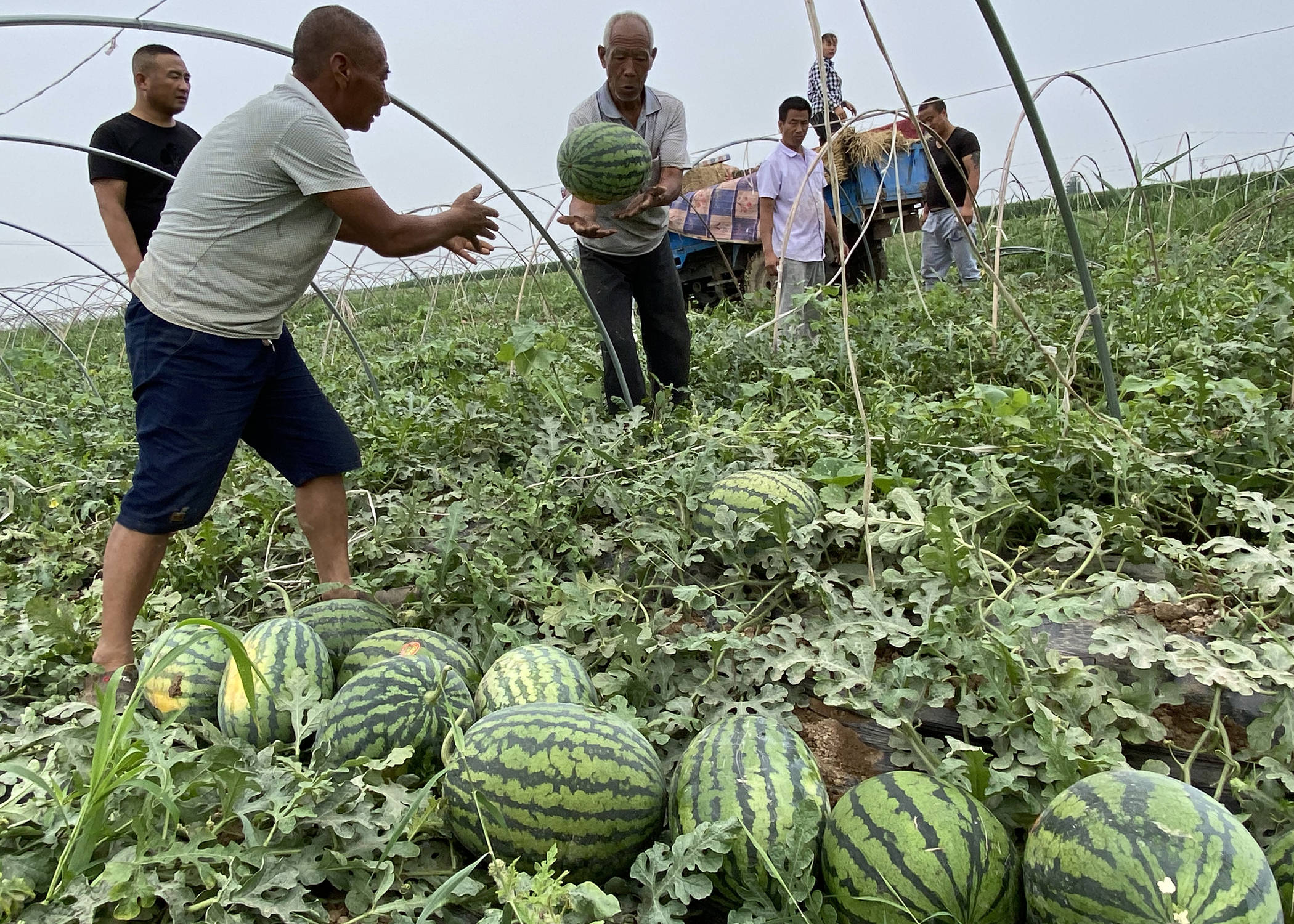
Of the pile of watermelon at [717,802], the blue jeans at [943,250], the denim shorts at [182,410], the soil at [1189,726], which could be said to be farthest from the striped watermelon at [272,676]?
the blue jeans at [943,250]

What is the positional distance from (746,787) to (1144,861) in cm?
63

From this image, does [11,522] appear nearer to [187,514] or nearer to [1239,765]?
[187,514]

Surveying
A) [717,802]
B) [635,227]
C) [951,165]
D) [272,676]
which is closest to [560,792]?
[717,802]

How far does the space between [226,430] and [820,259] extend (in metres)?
5.11

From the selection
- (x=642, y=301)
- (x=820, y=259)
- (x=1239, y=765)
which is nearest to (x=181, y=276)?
(x=642, y=301)

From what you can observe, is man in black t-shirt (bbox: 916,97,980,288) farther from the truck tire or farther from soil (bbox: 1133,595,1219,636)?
soil (bbox: 1133,595,1219,636)

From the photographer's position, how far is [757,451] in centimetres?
309

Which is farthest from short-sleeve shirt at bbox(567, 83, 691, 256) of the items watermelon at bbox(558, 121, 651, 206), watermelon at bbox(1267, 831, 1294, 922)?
watermelon at bbox(1267, 831, 1294, 922)

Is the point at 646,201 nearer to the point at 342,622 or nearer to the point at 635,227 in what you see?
the point at 635,227

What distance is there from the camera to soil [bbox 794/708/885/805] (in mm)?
1784

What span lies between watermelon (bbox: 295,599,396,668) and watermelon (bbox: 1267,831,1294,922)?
2.03 meters

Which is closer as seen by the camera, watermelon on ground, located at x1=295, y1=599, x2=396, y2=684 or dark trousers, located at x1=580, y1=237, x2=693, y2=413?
watermelon on ground, located at x1=295, y1=599, x2=396, y2=684

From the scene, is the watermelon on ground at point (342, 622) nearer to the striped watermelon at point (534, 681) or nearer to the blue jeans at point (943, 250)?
the striped watermelon at point (534, 681)

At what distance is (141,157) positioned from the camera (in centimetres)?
428
